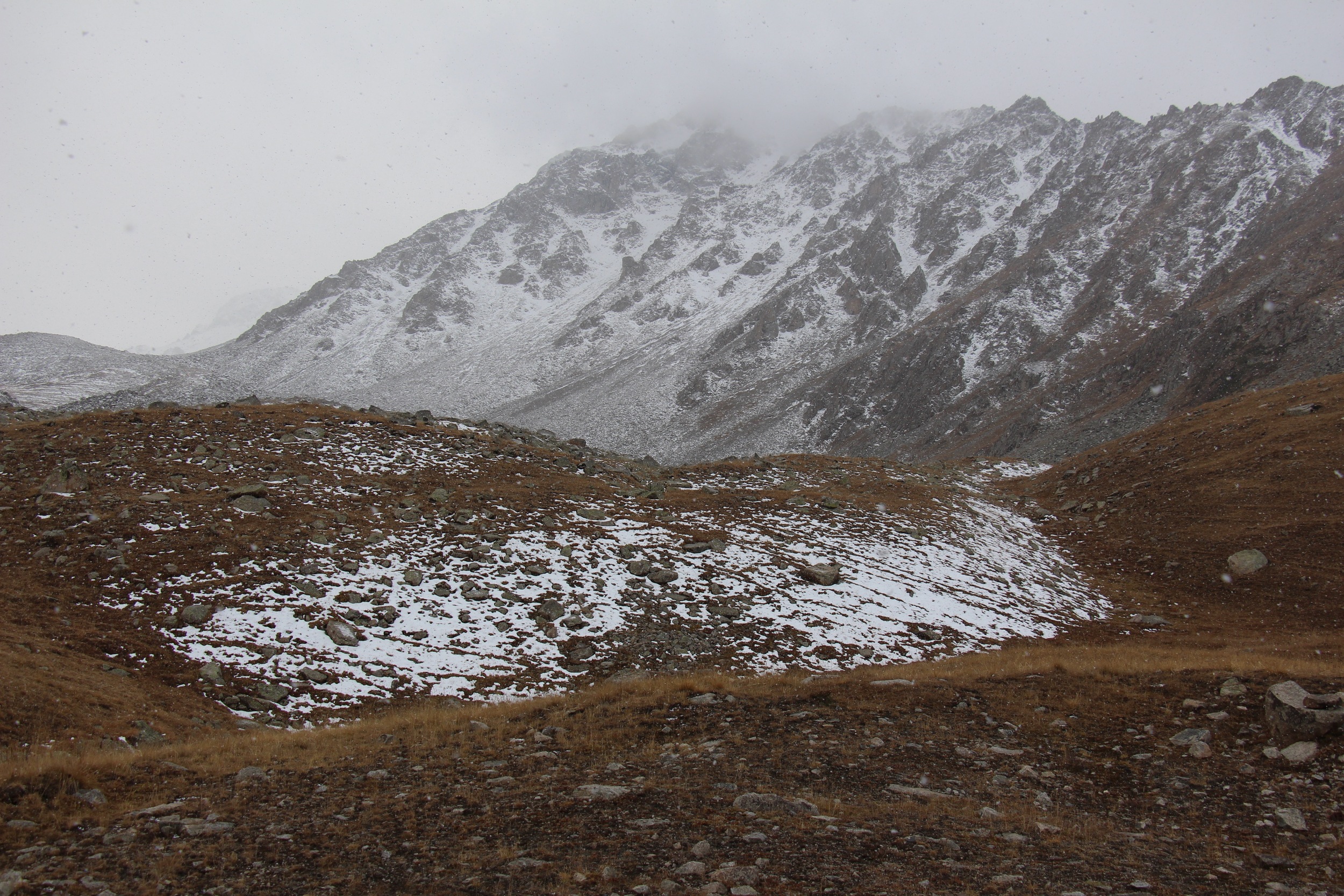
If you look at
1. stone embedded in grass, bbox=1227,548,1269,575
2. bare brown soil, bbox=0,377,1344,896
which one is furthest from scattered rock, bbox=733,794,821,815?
stone embedded in grass, bbox=1227,548,1269,575

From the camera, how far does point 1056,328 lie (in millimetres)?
108875

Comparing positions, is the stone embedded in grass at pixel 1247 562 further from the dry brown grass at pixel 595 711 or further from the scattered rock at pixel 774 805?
the scattered rock at pixel 774 805

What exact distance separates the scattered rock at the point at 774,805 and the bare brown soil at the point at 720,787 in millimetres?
148

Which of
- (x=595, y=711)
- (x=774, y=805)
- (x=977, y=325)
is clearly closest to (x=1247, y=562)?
(x=774, y=805)

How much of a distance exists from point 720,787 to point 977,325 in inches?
5005

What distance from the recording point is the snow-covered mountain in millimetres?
83062

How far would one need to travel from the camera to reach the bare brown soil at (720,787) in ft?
21.0

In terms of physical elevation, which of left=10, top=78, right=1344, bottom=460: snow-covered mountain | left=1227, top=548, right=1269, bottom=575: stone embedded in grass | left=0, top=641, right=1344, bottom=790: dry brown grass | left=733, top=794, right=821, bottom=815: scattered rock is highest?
left=10, top=78, right=1344, bottom=460: snow-covered mountain

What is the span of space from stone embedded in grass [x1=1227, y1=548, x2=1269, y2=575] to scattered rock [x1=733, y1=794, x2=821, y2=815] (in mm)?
25208

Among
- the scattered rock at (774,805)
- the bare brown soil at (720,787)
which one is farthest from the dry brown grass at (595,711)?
the scattered rock at (774,805)

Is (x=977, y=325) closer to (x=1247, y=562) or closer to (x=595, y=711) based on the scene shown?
(x=1247, y=562)

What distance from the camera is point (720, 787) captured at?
8.46 meters

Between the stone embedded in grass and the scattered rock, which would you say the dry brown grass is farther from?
the stone embedded in grass

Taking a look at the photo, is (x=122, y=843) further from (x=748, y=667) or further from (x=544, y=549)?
(x=544, y=549)
